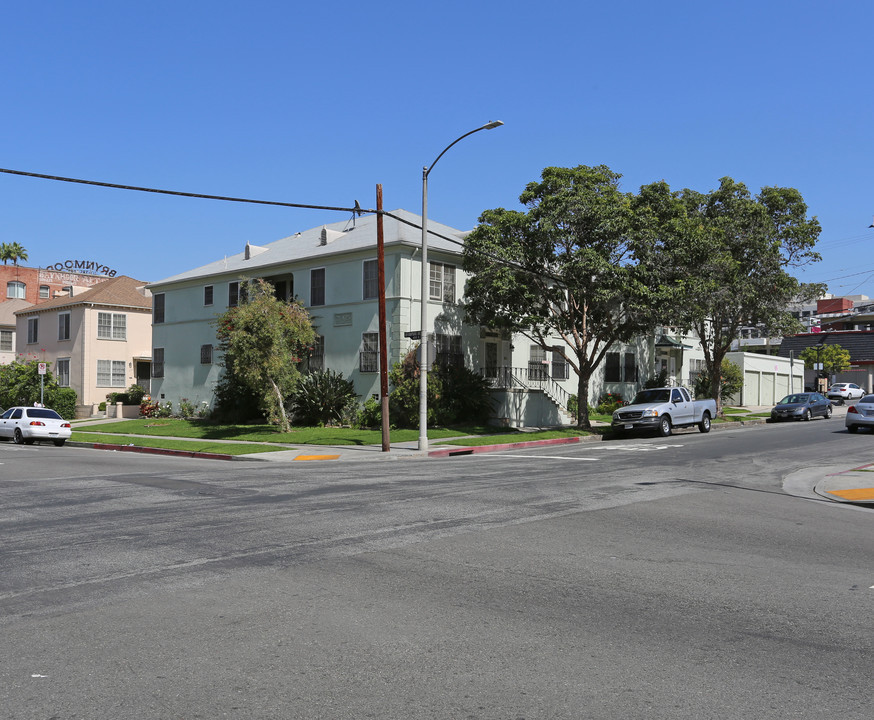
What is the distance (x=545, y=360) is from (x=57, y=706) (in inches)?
1379

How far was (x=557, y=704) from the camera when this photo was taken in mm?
4430

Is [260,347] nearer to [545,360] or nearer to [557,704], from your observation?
[545,360]

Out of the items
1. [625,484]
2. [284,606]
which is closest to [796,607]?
[284,606]

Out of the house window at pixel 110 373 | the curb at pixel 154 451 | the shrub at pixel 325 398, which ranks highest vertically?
the house window at pixel 110 373

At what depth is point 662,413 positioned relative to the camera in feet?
99.7

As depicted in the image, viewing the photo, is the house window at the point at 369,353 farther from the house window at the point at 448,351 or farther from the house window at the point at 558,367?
the house window at the point at 558,367

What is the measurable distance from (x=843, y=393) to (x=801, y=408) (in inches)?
1113

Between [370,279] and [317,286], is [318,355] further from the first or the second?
[370,279]

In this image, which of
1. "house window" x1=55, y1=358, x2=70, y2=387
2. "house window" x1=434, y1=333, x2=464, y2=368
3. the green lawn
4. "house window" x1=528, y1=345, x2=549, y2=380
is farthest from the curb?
"house window" x1=55, y1=358, x2=70, y2=387

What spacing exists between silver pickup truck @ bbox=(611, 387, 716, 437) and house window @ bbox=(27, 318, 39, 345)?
39284 mm

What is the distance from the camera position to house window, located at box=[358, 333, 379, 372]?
33094 mm

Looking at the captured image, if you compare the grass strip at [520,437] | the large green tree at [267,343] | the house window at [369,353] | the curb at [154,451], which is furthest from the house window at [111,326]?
the grass strip at [520,437]

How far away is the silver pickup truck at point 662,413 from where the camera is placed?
30.2m

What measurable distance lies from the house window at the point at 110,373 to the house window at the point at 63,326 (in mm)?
2984
